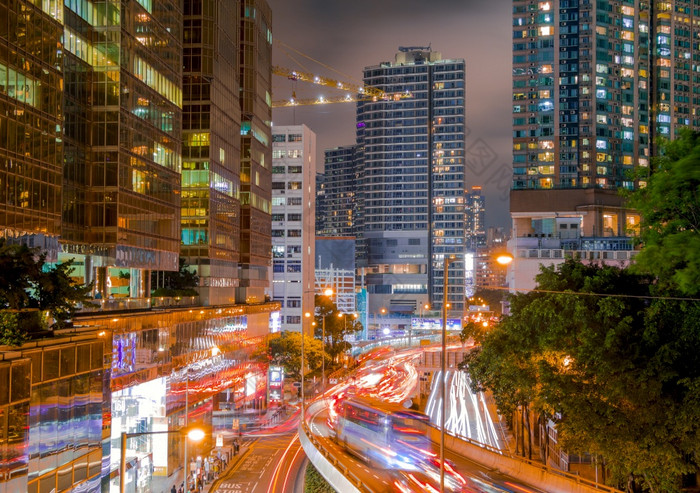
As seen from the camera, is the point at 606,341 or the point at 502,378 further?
the point at 502,378

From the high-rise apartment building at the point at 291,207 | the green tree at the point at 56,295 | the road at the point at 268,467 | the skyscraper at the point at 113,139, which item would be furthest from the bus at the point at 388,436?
the high-rise apartment building at the point at 291,207

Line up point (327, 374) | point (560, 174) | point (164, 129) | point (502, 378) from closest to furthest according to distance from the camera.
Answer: point (502, 378), point (164, 129), point (327, 374), point (560, 174)

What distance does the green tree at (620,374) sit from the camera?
30.4 metres

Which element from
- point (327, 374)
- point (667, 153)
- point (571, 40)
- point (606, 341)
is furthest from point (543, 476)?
point (571, 40)

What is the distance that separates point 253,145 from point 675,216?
62728mm

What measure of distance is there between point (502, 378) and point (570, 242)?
252 ft

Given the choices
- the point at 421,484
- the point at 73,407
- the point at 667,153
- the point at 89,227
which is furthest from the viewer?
the point at 89,227

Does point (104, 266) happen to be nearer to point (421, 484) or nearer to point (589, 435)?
point (421, 484)

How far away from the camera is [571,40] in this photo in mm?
138000

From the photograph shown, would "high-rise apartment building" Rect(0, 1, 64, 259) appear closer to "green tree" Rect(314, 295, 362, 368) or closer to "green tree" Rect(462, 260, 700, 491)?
"green tree" Rect(462, 260, 700, 491)

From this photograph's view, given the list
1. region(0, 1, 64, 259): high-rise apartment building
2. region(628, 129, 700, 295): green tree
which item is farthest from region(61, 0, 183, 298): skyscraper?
region(628, 129, 700, 295): green tree

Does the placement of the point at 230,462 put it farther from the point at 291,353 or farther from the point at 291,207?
the point at 291,207

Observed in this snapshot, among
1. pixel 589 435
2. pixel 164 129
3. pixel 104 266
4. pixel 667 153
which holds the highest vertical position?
pixel 164 129

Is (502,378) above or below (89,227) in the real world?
below
